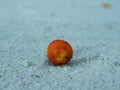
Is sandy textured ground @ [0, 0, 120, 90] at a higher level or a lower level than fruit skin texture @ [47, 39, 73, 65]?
lower

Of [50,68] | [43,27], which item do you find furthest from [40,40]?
[50,68]

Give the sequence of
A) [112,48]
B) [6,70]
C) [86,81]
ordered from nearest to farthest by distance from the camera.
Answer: [86,81] < [6,70] < [112,48]

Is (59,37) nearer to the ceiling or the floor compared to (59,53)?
nearer to the floor

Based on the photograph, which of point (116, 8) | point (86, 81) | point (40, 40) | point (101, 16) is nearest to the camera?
point (86, 81)

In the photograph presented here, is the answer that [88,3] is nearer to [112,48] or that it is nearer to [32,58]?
[112,48]

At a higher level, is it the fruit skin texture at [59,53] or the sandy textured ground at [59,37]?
the fruit skin texture at [59,53]

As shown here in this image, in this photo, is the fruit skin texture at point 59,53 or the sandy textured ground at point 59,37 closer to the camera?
the sandy textured ground at point 59,37

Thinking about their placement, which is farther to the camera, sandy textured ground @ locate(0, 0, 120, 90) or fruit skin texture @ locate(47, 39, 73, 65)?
fruit skin texture @ locate(47, 39, 73, 65)

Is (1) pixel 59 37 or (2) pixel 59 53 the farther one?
(1) pixel 59 37
